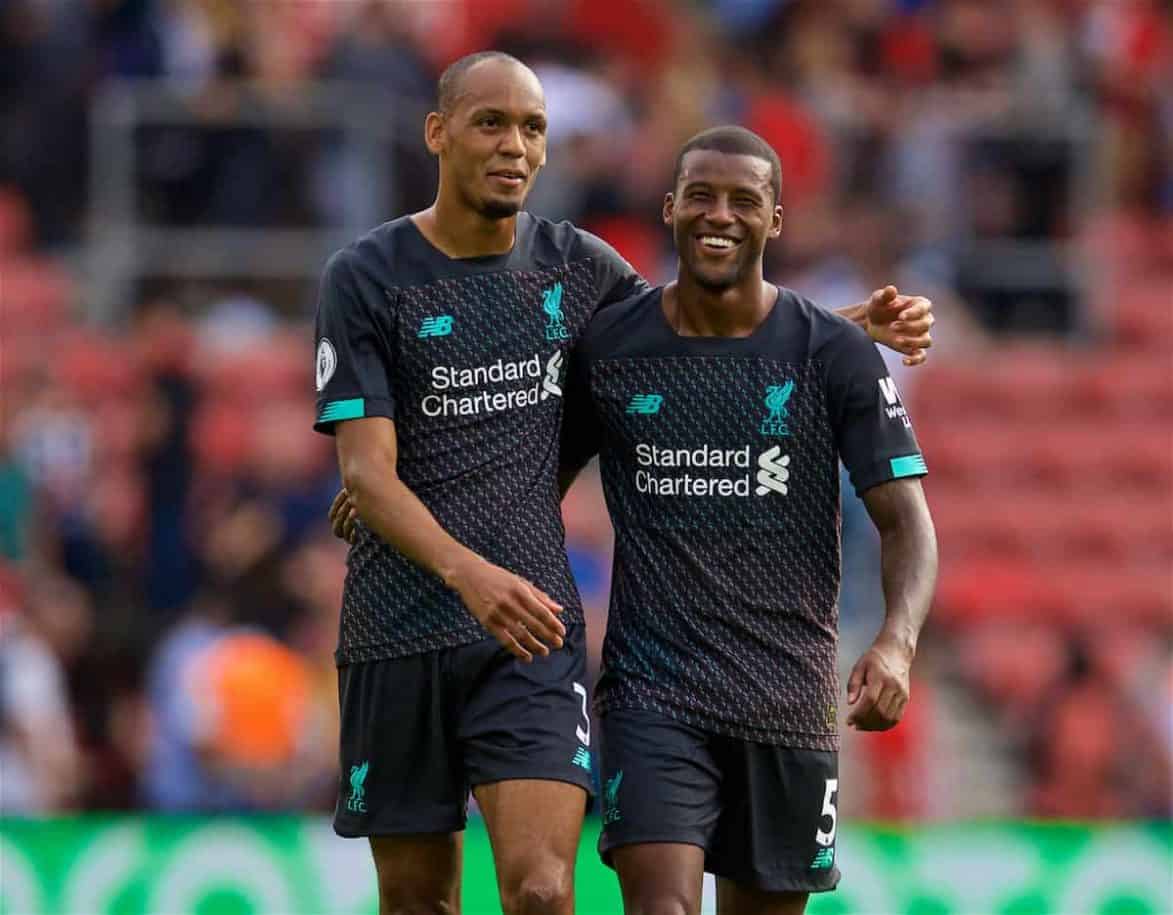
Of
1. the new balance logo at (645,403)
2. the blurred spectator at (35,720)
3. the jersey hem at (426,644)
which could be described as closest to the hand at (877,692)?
the jersey hem at (426,644)

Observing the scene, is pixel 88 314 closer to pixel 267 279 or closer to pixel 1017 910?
pixel 267 279

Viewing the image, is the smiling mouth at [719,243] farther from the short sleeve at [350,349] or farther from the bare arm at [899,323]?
the short sleeve at [350,349]

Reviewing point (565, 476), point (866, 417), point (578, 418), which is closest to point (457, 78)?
point (578, 418)

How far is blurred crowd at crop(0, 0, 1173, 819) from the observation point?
39.8ft

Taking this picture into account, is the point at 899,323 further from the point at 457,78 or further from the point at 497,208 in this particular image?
the point at 457,78

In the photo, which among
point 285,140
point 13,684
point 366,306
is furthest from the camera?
point 285,140

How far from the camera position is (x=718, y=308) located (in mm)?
6543

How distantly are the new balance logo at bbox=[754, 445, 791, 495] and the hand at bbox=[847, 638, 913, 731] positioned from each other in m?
0.62

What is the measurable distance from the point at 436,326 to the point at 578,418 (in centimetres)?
49

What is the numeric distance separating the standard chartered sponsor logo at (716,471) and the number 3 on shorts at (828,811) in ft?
2.56

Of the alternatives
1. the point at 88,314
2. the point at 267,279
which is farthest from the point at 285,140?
the point at 88,314

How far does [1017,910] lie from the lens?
36.6 feet

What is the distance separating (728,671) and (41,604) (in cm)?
666

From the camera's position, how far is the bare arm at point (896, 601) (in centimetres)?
596
